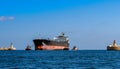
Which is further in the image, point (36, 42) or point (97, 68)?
point (36, 42)

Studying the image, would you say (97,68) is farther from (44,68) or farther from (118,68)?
(44,68)

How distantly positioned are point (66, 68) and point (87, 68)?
2.88 m

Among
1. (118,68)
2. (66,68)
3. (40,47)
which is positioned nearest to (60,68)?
(66,68)

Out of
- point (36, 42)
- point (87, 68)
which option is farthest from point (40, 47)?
point (87, 68)

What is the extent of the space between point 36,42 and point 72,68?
497 ft

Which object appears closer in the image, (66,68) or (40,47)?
(66,68)

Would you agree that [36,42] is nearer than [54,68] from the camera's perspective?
No

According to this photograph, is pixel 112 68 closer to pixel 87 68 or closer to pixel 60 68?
pixel 87 68

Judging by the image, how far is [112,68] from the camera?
49.3m

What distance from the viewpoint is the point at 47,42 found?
655 feet

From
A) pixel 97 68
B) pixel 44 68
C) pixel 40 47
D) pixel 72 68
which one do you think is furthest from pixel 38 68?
pixel 40 47

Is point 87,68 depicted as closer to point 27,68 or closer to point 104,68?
point 104,68

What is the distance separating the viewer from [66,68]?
4881cm

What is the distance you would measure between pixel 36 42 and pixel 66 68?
152 m
